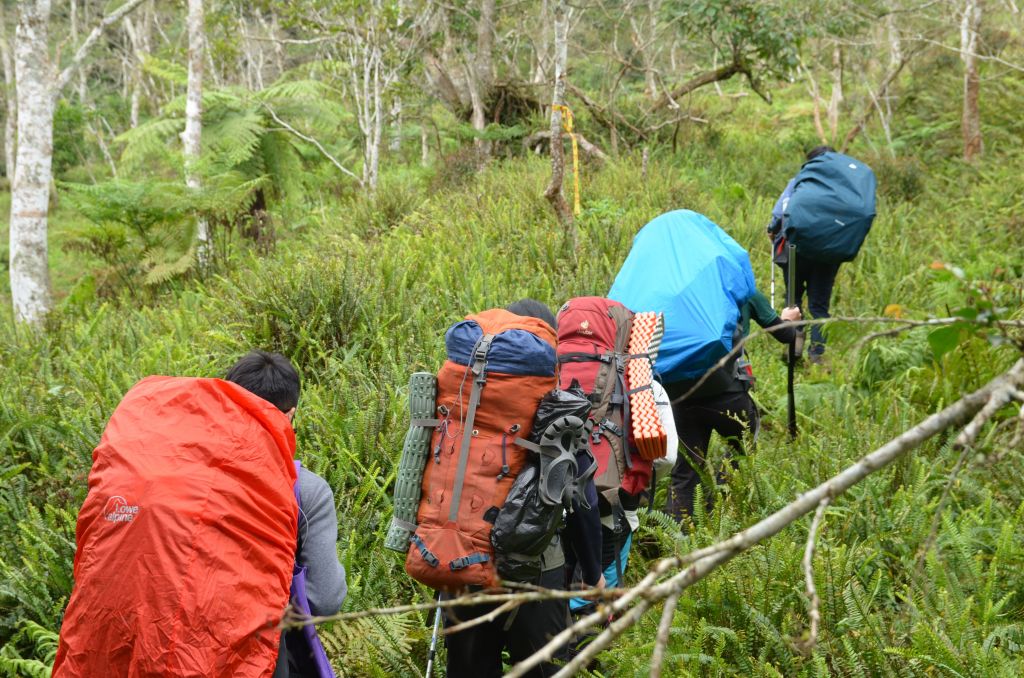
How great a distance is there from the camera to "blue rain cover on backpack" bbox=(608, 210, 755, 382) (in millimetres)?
4035

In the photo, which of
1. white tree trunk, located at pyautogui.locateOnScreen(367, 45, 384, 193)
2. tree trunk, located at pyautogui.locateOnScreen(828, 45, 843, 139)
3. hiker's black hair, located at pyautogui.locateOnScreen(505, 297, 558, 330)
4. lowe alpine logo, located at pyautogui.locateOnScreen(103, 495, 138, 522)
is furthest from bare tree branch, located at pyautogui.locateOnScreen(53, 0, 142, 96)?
tree trunk, located at pyautogui.locateOnScreen(828, 45, 843, 139)

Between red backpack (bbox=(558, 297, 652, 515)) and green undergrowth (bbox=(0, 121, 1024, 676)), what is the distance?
0.47 meters

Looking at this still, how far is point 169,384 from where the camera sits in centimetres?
240

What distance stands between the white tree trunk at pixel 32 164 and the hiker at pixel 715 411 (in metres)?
6.68

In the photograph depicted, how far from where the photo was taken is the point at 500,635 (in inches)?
121

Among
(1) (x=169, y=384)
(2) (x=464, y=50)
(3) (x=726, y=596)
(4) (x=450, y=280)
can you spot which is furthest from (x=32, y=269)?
(2) (x=464, y=50)

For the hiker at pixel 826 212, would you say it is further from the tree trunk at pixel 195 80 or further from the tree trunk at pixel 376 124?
the tree trunk at pixel 195 80

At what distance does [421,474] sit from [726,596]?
1.45 metres

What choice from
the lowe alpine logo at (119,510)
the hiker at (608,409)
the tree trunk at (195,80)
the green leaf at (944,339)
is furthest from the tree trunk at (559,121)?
the green leaf at (944,339)

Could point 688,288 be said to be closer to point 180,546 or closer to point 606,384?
point 606,384

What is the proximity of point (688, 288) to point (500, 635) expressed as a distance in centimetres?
197

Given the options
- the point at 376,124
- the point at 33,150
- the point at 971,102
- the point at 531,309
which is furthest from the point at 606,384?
the point at 971,102

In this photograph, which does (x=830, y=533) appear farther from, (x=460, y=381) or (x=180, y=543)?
(x=180, y=543)

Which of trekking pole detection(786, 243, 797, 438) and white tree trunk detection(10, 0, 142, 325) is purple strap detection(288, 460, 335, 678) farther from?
white tree trunk detection(10, 0, 142, 325)
